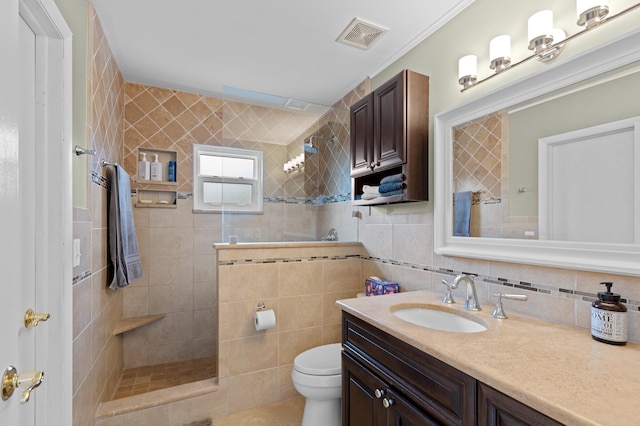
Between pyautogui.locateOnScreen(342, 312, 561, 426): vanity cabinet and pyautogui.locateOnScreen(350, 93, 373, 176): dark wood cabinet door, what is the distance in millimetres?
1081

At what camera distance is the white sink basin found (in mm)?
1392

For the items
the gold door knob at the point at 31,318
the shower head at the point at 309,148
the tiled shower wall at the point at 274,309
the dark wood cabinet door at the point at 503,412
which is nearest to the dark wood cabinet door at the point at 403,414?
the dark wood cabinet door at the point at 503,412

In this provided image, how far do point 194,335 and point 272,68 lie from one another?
8.27 feet

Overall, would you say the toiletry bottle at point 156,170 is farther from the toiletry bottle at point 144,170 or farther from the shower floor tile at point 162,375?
the shower floor tile at point 162,375

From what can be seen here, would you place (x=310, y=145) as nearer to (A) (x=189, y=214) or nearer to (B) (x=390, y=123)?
(B) (x=390, y=123)

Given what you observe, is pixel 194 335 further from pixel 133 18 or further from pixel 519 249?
pixel 519 249

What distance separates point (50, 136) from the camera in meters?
1.24

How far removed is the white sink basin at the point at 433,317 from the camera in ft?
4.57

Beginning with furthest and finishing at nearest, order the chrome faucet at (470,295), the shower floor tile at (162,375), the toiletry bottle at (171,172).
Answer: the toiletry bottle at (171,172) < the shower floor tile at (162,375) < the chrome faucet at (470,295)

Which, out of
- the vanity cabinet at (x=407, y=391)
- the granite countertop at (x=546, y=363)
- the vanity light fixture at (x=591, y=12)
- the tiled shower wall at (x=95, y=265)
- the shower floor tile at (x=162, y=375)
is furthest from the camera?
the shower floor tile at (x=162, y=375)

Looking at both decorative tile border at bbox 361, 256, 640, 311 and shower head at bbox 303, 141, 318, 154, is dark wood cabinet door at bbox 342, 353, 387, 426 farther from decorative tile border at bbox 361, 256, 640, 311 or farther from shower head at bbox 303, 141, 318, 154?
shower head at bbox 303, 141, 318, 154

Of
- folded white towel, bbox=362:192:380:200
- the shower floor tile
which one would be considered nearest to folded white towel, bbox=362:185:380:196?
folded white towel, bbox=362:192:380:200

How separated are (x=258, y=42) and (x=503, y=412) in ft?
7.49

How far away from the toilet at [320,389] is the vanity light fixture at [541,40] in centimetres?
179
